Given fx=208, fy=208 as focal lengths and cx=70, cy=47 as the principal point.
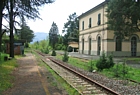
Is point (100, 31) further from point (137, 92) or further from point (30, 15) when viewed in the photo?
point (137, 92)

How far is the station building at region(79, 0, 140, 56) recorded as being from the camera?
3650 centimetres

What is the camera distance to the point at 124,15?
2742cm

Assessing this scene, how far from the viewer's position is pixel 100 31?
128 feet

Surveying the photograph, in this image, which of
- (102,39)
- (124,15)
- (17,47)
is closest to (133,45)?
(102,39)

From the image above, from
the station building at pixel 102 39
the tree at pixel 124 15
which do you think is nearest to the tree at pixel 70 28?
the station building at pixel 102 39

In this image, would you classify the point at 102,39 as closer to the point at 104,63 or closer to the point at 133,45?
the point at 133,45

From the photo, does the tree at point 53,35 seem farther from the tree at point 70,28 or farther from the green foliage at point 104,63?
the green foliage at point 104,63

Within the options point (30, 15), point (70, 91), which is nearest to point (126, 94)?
point (70, 91)

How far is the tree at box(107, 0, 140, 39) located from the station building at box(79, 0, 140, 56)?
5295 mm

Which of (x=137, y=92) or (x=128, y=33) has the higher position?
(x=128, y=33)

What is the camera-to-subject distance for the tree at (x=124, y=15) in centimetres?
2619

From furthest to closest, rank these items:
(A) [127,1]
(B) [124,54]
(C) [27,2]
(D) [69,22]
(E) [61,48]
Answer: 1. (D) [69,22]
2. (E) [61,48]
3. (B) [124,54]
4. (A) [127,1]
5. (C) [27,2]

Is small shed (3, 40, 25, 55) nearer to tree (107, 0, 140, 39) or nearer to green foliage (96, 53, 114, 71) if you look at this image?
Answer: tree (107, 0, 140, 39)

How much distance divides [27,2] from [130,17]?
51.2 ft
